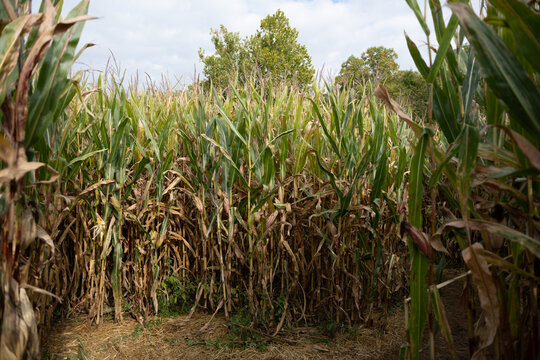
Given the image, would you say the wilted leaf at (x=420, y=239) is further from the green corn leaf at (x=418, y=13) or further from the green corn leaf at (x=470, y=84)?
the green corn leaf at (x=418, y=13)

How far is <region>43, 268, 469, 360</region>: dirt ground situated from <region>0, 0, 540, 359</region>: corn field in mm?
134

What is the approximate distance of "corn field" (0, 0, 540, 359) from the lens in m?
1.21

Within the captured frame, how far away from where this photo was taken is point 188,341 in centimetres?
245

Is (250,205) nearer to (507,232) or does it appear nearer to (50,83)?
(50,83)

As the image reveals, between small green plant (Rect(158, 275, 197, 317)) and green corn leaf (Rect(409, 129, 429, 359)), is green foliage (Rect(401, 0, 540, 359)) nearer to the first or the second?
green corn leaf (Rect(409, 129, 429, 359))

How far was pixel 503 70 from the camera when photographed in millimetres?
1038

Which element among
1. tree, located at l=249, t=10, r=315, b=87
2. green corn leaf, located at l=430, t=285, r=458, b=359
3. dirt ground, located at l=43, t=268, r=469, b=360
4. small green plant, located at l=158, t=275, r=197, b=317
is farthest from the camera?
tree, located at l=249, t=10, r=315, b=87

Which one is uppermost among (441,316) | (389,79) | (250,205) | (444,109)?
(389,79)

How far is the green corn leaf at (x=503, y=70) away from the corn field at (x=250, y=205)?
13 centimetres

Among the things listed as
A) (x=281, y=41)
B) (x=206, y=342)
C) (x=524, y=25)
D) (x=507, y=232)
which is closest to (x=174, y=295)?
(x=206, y=342)

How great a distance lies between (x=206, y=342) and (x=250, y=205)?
983 millimetres

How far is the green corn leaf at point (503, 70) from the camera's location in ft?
3.40

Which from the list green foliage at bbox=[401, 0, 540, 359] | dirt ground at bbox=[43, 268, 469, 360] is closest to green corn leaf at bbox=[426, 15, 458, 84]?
green foliage at bbox=[401, 0, 540, 359]

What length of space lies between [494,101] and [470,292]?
2.40 ft
